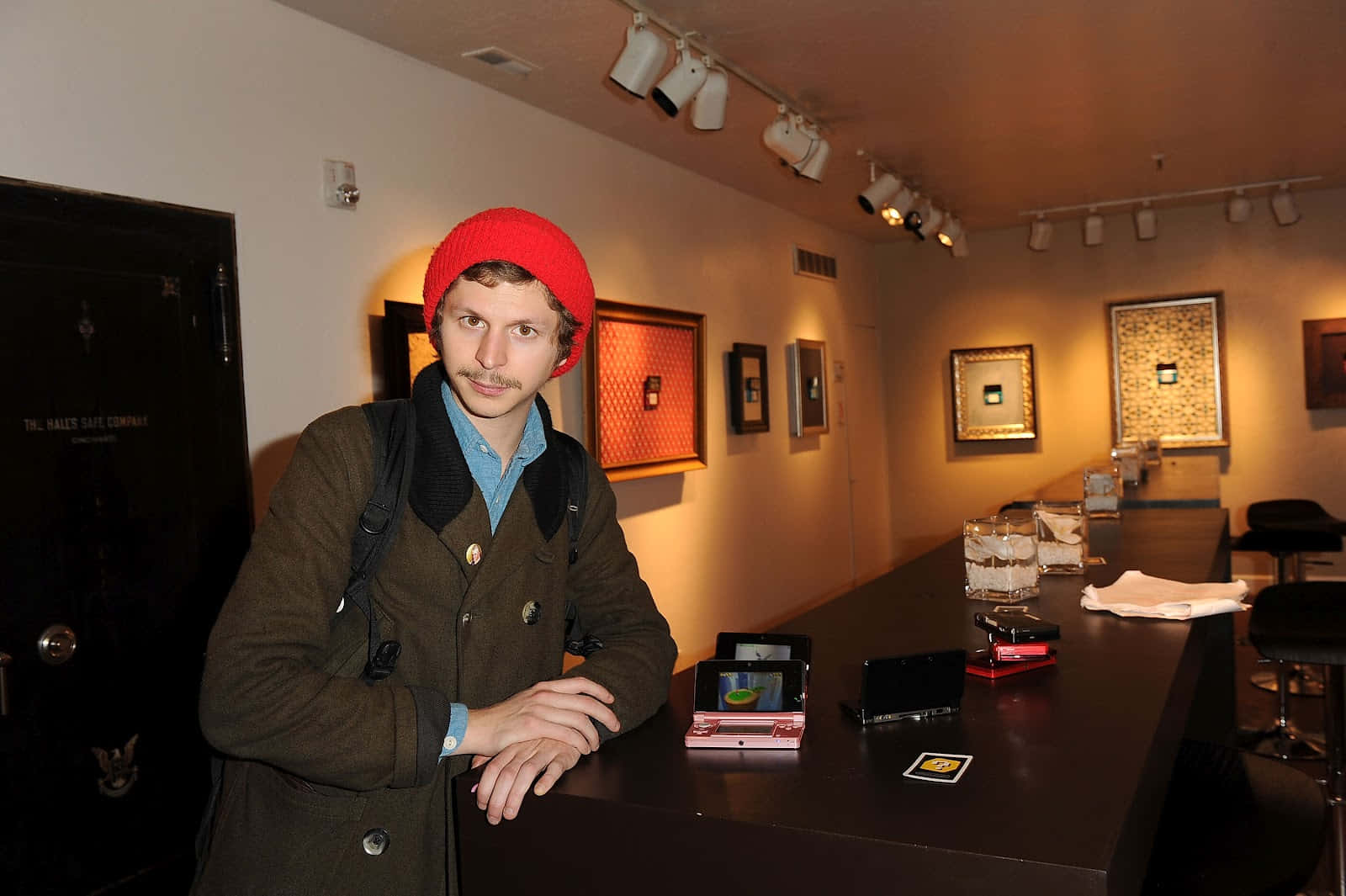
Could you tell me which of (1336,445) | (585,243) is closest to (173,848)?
(585,243)

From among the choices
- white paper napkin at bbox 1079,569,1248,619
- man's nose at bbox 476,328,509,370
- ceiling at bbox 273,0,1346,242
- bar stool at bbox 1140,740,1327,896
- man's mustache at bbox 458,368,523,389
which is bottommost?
bar stool at bbox 1140,740,1327,896

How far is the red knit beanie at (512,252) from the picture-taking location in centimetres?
140

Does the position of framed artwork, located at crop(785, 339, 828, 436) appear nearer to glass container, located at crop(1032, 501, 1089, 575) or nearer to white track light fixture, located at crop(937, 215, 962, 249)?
white track light fixture, located at crop(937, 215, 962, 249)

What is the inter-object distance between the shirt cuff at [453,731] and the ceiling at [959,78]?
263 cm

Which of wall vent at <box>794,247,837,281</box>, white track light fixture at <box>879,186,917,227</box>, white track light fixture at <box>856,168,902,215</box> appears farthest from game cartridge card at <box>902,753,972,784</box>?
wall vent at <box>794,247,837,281</box>

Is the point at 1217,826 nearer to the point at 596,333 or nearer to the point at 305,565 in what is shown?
the point at 305,565

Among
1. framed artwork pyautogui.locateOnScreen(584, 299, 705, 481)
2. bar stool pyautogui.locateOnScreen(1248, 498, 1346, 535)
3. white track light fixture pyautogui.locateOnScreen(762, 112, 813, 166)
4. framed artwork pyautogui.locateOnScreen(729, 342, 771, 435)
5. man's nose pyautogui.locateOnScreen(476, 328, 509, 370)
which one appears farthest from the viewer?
framed artwork pyautogui.locateOnScreen(729, 342, 771, 435)

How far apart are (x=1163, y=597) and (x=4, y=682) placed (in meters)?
2.57

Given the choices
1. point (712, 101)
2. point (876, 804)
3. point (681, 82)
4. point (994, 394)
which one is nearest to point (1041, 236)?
point (994, 394)

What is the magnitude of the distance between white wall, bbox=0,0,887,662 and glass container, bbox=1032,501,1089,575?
2.17m

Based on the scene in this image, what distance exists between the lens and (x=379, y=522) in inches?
53.0

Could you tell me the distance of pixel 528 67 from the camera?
3.90 m

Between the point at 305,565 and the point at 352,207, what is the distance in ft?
8.11

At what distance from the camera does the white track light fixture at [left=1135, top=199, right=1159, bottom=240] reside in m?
6.98
